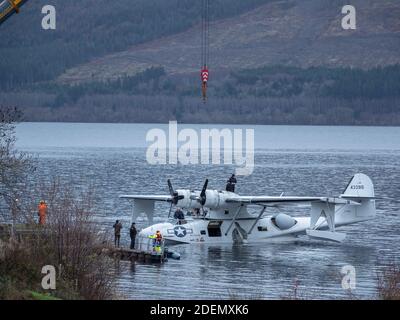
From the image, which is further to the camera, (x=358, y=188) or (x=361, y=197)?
(x=358, y=188)

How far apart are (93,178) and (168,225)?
222 ft

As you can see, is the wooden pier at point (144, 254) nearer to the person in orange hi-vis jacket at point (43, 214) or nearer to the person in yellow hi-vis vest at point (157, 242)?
the person in yellow hi-vis vest at point (157, 242)

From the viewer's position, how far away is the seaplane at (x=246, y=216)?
199 ft

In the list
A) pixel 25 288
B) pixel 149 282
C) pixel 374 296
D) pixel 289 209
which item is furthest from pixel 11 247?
pixel 289 209

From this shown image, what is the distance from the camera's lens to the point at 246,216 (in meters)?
63.5

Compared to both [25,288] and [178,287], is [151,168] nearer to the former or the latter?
[178,287]

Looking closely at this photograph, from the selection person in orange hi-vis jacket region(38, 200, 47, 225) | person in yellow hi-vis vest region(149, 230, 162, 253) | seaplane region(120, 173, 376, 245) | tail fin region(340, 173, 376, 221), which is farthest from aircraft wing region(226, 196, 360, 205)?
person in orange hi-vis jacket region(38, 200, 47, 225)

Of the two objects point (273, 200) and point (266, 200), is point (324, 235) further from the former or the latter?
point (266, 200)

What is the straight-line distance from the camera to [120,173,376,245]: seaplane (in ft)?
199

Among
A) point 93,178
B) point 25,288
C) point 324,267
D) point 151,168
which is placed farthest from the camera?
point 151,168

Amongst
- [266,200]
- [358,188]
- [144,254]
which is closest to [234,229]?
[266,200]

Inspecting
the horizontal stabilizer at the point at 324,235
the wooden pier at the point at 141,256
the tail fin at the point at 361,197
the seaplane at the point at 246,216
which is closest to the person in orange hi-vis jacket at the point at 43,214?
the wooden pier at the point at 141,256

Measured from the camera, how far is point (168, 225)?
59.9 metres

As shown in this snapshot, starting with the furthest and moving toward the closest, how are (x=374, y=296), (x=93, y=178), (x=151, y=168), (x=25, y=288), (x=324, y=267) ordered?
1. (x=151, y=168)
2. (x=93, y=178)
3. (x=324, y=267)
4. (x=374, y=296)
5. (x=25, y=288)
